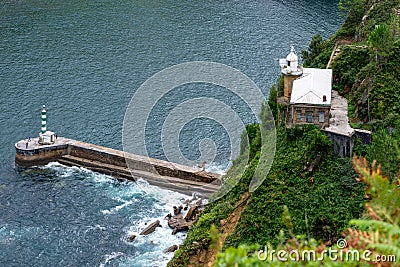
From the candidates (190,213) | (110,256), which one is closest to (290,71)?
(190,213)

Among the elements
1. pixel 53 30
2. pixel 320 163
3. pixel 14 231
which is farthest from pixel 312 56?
pixel 53 30

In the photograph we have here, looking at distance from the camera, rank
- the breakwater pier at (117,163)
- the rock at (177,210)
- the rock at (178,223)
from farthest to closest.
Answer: the breakwater pier at (117,163) → the rock at (177,210) → the rock at (178,223)

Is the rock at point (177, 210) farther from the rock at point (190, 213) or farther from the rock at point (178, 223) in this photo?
the rock at point (190, 213)

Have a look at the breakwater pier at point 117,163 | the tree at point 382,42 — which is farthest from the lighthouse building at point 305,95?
the breakwater pier at point 117,163

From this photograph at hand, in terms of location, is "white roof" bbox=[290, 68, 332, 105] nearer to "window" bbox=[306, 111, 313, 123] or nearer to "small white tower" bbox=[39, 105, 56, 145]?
"window" bbox=[306, 111, 313, 123]

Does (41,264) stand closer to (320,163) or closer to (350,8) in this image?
(320,163)

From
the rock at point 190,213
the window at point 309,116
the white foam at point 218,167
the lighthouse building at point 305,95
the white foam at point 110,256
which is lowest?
the white foam at point 110,256

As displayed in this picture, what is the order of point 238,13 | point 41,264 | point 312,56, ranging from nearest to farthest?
point 41,264
point 312,56
point 238,13
